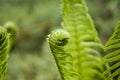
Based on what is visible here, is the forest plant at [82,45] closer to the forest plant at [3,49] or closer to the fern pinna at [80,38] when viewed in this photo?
the fern pinna at [80,38]

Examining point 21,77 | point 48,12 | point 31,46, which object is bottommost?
point 21,77

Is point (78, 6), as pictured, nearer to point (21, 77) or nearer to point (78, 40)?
point (78, 40)


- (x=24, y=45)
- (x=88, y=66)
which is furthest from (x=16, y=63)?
(x=88, y=66)

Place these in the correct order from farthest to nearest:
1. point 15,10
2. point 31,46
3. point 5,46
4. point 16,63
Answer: point 15,10 < point 31,46 < point 16,63 < point 5,46

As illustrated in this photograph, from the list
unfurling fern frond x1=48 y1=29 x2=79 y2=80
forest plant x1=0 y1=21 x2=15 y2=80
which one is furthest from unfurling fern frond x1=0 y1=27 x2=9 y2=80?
unfurling fern frond x1=48 y1=29 x2=79 y2=80

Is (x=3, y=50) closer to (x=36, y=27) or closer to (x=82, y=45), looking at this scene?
(x=82, y=45)

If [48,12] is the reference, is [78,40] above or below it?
below
